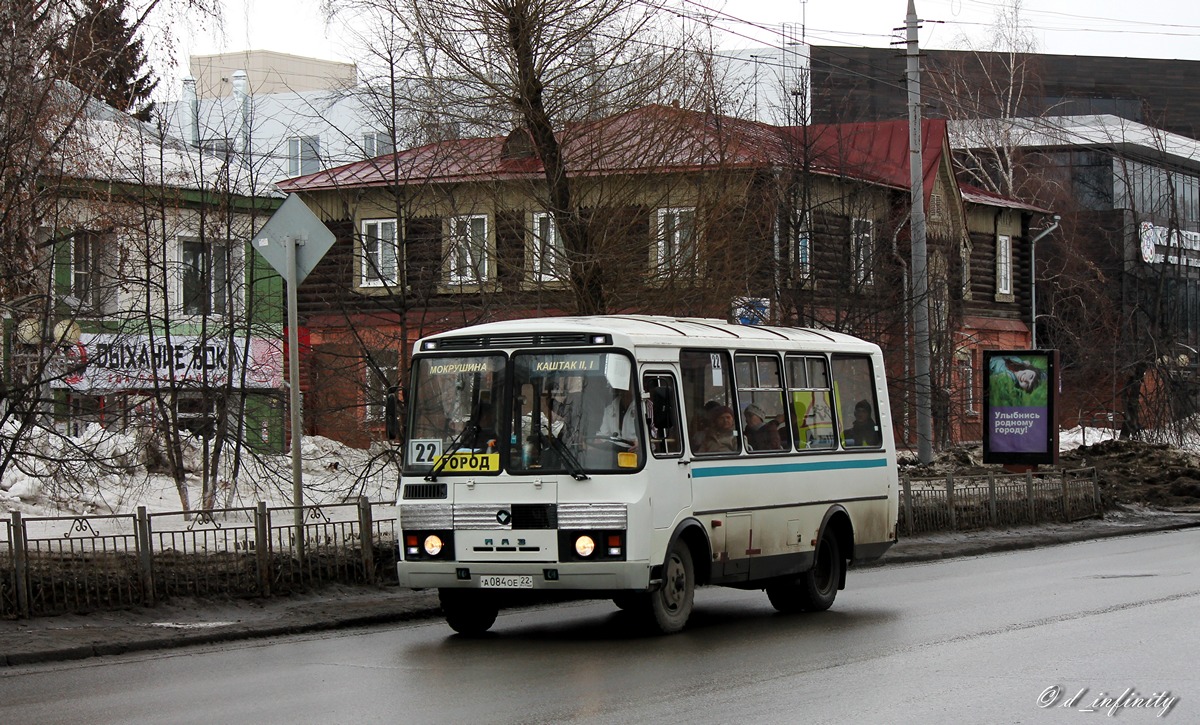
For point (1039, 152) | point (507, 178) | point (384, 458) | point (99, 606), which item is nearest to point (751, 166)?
point (507, 178)

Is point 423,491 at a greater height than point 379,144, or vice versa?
point 379,144

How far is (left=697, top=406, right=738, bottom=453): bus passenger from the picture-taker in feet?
45.8

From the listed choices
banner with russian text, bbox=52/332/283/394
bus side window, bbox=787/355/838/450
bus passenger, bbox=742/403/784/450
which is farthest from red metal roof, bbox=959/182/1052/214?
bus passenger, bbox=742/403/784/450

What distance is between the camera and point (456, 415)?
1341 cm

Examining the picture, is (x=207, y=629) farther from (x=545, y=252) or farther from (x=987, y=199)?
(x=987, y=199)

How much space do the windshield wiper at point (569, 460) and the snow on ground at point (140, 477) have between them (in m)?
6.24

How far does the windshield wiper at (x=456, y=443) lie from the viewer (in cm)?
1328

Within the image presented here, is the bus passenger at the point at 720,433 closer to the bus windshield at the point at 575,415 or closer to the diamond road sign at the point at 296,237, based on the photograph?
the bus windshield at the point at 575,415

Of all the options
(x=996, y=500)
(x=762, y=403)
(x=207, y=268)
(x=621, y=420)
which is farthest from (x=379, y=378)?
(x=996, y=500)

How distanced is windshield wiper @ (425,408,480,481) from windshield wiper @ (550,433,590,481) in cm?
72

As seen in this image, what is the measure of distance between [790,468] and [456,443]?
138 inches

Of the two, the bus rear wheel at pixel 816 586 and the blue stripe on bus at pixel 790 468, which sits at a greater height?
the blue stripe on bus at pixel 790 468

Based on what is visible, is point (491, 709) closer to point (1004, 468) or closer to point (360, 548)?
point (360, 548)

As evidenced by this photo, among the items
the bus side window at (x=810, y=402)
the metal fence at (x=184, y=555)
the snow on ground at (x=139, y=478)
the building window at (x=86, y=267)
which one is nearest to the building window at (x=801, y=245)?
the snow on ground at (x=139, y=478)
